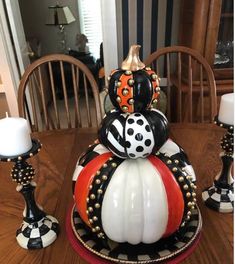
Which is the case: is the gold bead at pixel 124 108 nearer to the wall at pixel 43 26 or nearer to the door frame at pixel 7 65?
the door frame at pixel 7 65

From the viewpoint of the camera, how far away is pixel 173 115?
6.63 ft

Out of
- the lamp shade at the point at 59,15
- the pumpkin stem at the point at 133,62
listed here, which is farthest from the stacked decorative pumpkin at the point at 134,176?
the lamp shade at the point at 59,15

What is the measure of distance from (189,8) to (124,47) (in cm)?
51

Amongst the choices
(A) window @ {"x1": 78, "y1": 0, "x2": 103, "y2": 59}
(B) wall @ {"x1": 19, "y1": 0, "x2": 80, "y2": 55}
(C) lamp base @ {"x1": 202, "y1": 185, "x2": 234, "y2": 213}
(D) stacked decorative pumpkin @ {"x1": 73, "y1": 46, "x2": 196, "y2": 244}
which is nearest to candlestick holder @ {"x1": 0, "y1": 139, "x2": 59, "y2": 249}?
(D) stacked decorative pumpkin @ {"x1": 73, "y1": 46, "x2": 196, "y2": 244}

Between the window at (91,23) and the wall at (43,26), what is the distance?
90 mm

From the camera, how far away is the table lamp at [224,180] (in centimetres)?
60

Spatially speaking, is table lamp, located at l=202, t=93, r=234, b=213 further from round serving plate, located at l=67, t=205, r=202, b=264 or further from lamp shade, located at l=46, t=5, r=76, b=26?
lamp shade, located at l=46, t=5, r=76, b=26

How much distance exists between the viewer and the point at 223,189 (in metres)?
0.66

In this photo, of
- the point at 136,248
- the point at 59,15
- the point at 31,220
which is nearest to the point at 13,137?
the point at 31,220

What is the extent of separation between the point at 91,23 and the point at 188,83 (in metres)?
3.16

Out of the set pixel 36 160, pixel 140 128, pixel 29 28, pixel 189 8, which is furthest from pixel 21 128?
pixel 29 28

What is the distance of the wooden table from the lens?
21.5 inches

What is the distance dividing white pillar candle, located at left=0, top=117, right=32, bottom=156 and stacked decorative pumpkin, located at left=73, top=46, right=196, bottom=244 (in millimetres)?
139

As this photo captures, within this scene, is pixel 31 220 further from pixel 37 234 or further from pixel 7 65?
pixel 7 65
